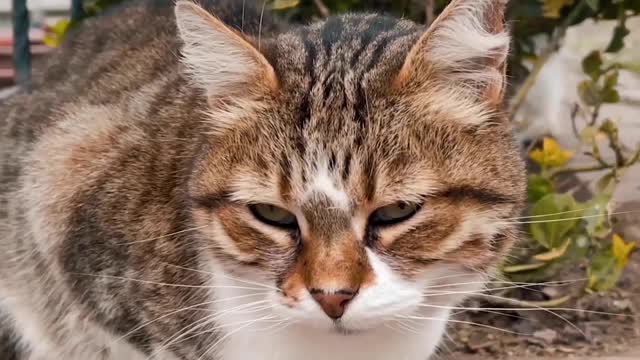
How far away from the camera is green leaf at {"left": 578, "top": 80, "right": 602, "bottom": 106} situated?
266cm

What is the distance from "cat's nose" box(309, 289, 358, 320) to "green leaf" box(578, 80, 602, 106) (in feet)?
4.44

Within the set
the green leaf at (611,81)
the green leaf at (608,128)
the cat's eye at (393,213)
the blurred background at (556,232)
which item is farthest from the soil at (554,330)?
the cat's eye at (393,213)

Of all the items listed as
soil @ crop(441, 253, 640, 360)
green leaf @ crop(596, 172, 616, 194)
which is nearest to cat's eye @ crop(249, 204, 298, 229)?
soil @ crop(441, 253, 640, 360)

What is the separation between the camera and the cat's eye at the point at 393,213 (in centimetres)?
163

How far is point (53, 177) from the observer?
217 cm

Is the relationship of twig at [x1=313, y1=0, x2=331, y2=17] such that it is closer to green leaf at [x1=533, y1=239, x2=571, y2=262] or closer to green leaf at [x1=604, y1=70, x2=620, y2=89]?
green leaf at [x1=604, y1=70, x2=620, y2=89]

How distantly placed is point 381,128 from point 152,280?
0.60m

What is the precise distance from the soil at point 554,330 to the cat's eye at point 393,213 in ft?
2.49

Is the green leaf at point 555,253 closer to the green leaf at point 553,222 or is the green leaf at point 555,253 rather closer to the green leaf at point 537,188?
the green leaf at point 553,222

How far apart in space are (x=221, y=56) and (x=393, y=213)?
0.42 metres

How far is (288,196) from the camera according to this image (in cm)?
164

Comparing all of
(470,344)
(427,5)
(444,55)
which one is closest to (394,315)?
(444,55)

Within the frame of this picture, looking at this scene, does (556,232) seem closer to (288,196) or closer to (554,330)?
(554,330)

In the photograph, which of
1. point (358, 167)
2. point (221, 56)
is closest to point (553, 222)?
point (358, 167)
